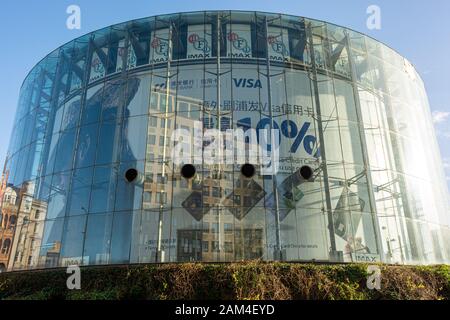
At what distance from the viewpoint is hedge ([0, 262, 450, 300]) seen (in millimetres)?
11820

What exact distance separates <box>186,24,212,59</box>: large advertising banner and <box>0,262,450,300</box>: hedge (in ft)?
33.7

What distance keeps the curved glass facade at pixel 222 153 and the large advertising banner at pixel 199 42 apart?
0.24ft

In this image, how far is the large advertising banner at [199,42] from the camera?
1828 centimetres

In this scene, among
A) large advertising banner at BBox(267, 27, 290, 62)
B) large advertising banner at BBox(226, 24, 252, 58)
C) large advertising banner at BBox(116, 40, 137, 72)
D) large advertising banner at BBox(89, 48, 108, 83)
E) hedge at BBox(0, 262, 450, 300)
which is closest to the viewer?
hedge at BBox(0, 262, 450, 300)

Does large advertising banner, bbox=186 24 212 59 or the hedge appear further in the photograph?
large advertising banner, bbox=186 24 212 59

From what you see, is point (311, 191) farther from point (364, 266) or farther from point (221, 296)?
point (221, 296)

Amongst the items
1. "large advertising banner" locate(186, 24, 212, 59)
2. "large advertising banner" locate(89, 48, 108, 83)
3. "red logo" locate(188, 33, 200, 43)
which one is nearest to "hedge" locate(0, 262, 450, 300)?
"large advertising banner" locate(186, 24, 212, 59)

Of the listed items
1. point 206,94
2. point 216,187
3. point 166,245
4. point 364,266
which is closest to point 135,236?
point 166,245

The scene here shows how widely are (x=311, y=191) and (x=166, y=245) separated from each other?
6496mm

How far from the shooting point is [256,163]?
16297mm

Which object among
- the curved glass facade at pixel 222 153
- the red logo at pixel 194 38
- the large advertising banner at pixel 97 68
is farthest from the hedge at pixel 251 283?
the red logo at pixel 194 38

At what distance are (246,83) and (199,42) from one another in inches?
128

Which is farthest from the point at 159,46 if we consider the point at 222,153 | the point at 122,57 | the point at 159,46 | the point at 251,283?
the point at 251,283

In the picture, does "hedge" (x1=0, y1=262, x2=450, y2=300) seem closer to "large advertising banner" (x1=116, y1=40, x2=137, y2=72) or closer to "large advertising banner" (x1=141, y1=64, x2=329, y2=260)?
"large advertising banner" (x1=141, y1=64, x2=329, y2=260)
